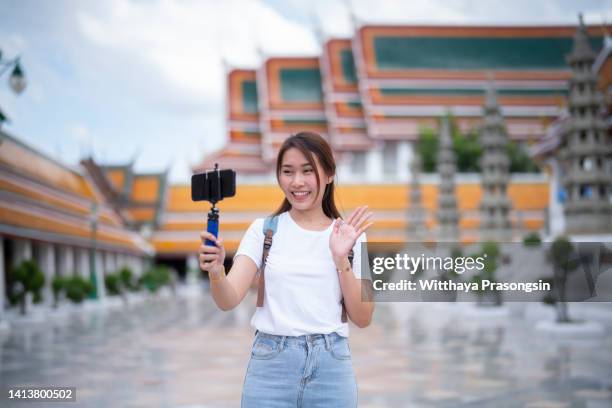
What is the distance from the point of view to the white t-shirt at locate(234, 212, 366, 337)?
8.18ft

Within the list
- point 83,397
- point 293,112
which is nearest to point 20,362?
point 83,397

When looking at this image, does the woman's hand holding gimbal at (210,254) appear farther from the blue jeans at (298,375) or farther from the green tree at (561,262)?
the green tree at (561,262)

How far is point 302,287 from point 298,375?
0.30 m

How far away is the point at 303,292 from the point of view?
2.49m

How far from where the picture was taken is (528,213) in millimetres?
39750

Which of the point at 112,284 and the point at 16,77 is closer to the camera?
the point at 16,77

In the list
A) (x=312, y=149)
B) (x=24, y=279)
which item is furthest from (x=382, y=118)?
(x=312, y=149)

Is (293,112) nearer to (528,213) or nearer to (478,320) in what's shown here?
(528,213)

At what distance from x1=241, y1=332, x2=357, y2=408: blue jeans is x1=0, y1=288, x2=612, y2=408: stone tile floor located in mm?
3957

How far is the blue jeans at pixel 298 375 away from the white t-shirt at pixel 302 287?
1.8 inches

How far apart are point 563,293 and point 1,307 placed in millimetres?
12526

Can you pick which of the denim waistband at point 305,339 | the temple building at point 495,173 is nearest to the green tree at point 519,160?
the temple building at point 495,173

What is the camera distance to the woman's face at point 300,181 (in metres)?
2.56

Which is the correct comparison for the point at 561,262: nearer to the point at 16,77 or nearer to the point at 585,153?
the point at 585,153
